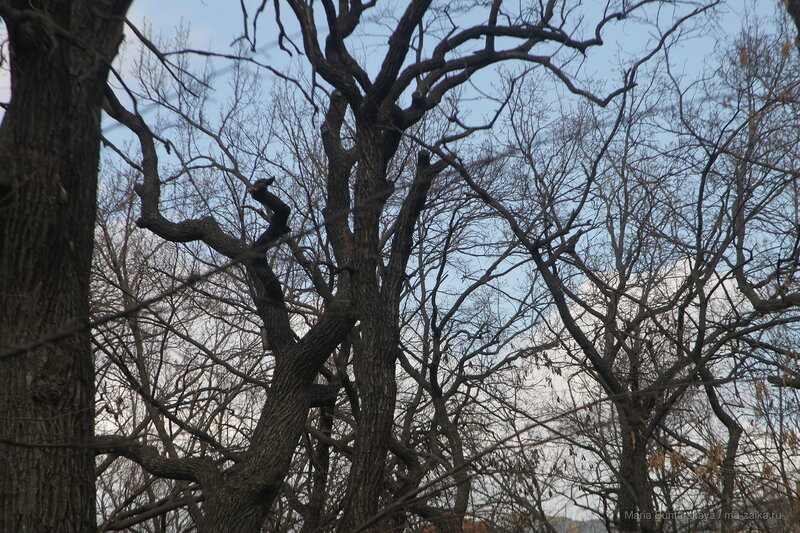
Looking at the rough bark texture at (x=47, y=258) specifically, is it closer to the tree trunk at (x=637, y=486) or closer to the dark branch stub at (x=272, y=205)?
the dark branch stub at (x=272, y=205)

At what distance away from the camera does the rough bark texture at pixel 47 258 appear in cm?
378

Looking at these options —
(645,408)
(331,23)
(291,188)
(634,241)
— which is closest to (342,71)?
(331,23)

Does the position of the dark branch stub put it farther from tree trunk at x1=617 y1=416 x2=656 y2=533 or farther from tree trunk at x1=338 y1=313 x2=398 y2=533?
tree trunk at x1=617 y1=416 x2=656 y2=533

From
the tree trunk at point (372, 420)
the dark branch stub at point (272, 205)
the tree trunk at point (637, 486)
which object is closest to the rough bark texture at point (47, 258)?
the dark branch stub at point (272, 205)

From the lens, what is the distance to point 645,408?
6809 mm

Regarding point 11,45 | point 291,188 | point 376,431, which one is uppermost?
point 291,188

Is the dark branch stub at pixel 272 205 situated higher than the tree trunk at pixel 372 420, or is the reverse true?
the dark branch stub at pixel 272 205

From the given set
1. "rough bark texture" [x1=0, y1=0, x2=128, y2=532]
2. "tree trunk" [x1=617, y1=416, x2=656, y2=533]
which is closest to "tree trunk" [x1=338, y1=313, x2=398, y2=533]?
"tree trunk" [x1=617, y1=416, x2=656, y2=533]

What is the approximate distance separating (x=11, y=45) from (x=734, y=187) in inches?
269

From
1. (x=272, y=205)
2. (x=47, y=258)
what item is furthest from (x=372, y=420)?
(x=47, y=258)

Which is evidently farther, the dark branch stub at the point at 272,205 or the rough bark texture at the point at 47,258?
the dark branch stub at the point at 272,205

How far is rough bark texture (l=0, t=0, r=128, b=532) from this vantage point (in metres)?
3.78

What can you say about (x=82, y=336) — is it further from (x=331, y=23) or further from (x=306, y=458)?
(x=306, y=458)

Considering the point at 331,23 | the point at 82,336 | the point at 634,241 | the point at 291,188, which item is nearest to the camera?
the point at 82,336
